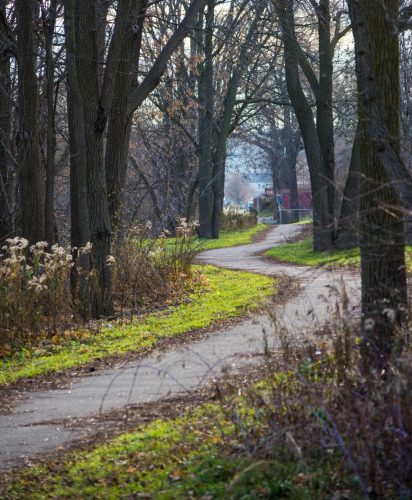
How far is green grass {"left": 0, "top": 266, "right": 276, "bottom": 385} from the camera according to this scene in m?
11.8

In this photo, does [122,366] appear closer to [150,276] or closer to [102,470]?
[102,470]

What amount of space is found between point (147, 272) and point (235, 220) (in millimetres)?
33970

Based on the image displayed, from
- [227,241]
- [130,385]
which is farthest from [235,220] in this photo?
[130,385]

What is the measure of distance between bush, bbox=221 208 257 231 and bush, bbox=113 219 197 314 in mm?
30278

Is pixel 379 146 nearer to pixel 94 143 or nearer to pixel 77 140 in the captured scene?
pixel 77 140

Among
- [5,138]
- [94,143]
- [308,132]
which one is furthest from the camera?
[308,132]

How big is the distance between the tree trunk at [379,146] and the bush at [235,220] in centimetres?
4310

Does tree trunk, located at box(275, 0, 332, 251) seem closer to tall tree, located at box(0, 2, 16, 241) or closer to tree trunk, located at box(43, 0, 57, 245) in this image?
tall tree, located at box(0, 2, 16, 241)

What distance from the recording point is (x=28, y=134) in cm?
1809

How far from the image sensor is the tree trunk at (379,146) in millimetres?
6615

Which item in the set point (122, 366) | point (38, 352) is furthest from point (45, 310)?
point (122, 366)

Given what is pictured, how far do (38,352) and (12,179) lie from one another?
489 inches

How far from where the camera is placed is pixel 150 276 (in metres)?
18.8

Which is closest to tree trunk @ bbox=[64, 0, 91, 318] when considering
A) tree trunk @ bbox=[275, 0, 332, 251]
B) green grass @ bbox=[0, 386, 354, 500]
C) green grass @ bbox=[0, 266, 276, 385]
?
green grass @ bbox=[0, 266, 276, 385]
